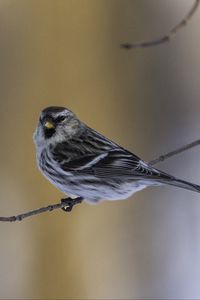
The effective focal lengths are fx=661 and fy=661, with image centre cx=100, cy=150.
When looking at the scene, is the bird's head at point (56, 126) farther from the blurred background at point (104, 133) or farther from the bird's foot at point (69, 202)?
the blurred background at point (104, 133)

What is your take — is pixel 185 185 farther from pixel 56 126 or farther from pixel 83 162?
pixel 56 126

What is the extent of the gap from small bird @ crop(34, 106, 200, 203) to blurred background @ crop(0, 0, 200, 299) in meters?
1.27

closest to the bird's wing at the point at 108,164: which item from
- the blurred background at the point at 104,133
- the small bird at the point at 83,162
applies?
the small bird at the point at 83,162

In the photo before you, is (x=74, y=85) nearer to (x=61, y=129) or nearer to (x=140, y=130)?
(x=140, y=130)

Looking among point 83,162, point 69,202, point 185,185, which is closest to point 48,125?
point 83,162

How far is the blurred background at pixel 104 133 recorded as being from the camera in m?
3.91

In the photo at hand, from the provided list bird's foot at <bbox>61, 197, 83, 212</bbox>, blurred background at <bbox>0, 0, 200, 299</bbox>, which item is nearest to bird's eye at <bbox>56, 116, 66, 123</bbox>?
bird's foot at <bbox>61, 197, 83, 212</bbox>

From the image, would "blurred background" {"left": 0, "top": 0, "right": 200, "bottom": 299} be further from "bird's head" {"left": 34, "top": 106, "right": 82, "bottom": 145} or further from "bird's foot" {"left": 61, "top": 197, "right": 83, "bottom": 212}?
"bird's foot" {"left": 61, "top": 197, "right": 83, "bottom": 212}

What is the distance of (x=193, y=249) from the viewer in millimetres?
4305

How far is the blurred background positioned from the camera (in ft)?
12.8

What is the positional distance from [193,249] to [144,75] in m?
1.26

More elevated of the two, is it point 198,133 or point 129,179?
point 198,133

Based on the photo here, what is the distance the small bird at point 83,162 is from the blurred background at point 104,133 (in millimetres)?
1269

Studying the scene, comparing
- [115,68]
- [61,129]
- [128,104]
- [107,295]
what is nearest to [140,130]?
[128,104]
